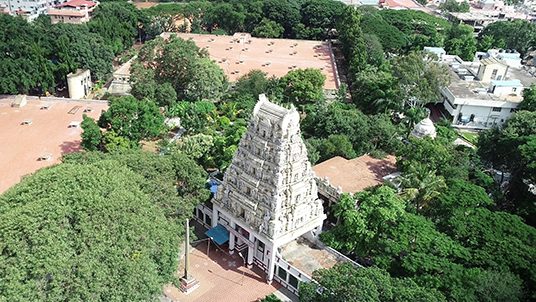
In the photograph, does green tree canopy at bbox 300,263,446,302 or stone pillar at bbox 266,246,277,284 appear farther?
stone pillar at bbox 266,246,277,284

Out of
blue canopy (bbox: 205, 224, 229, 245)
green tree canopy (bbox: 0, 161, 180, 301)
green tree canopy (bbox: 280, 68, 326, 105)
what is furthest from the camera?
green tree canopy (bbox: 280, 68, 326, 105)

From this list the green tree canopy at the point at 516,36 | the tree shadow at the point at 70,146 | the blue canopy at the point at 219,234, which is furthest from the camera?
the green tree canopy at the point at 516,36

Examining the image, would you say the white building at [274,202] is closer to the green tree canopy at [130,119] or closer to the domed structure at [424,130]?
the green tree canopy at [130,119]

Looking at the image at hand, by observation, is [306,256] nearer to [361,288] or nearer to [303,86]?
[361,288]

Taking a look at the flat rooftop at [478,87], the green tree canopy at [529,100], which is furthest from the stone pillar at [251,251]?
the green tree canopy at [529,100]

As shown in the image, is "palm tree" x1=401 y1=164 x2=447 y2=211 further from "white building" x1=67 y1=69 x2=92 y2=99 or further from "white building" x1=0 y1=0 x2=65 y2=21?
"white building" x1=0 y1=0 x2=65 y2=21

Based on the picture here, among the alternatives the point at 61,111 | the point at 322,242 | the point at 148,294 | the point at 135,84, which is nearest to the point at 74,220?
the point at 148,294

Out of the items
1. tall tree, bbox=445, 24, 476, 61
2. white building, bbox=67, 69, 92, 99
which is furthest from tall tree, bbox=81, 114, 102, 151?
tall tree, bbox=445, 24, 476, 61
